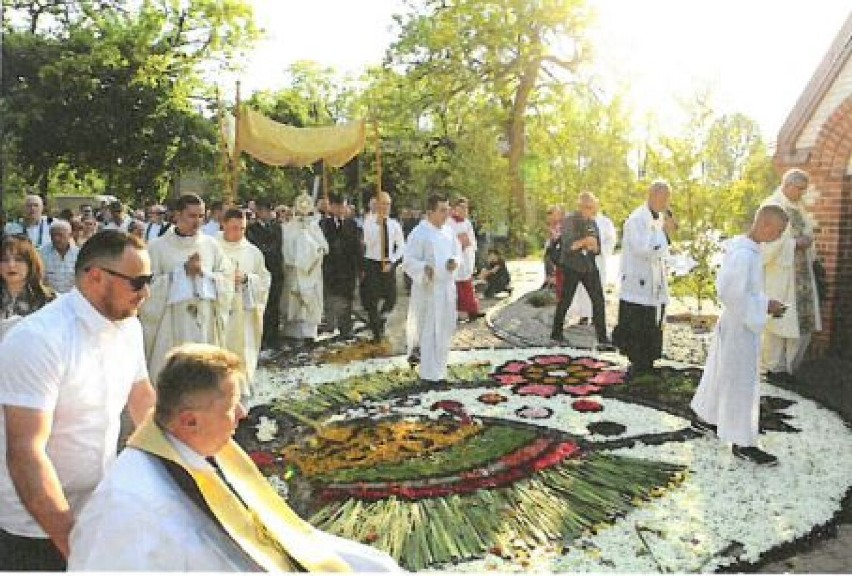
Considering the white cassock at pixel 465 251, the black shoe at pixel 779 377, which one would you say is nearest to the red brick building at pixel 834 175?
the black shoe at pixel 779 377

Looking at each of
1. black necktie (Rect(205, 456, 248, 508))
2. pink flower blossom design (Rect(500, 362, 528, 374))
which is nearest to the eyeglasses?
black necktie (Rect(205, 456, 248, 508))

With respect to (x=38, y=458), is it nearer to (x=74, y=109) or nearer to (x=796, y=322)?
(x=796, y=322)

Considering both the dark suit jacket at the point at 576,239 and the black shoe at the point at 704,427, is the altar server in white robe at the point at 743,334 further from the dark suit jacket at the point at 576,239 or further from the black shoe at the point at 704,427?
the dark suit jacket at the point at 576,239

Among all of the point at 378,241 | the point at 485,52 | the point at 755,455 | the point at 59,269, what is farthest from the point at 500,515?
the point at 485,52

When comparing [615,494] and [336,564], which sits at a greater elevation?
[336,564]

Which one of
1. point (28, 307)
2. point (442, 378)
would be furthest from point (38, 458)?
point (442, 378)

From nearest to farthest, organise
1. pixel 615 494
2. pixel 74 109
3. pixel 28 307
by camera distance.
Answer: pixel 28 307 → pixel 615 494 → pixel 74 109

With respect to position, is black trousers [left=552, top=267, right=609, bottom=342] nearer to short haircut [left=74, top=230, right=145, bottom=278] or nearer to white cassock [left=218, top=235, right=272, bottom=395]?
white cassock [left=218, top=235, right=272, bottom=395]

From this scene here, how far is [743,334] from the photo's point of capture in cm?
543

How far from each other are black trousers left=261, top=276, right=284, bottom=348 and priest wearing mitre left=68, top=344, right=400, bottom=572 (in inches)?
287

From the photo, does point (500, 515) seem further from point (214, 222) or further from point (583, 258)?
point (214, 222)

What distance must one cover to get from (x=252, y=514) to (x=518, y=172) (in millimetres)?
14762

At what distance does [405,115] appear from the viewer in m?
14.9

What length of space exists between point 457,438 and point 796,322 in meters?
3.86
